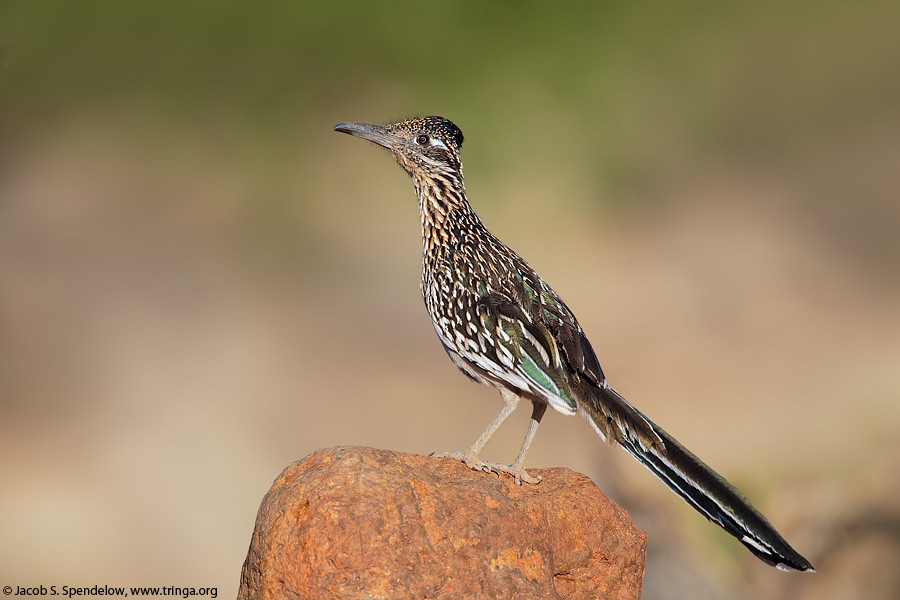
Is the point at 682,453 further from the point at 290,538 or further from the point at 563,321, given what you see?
the point at 290,538

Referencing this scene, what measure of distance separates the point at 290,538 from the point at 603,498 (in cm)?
188

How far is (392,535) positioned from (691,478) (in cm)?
176

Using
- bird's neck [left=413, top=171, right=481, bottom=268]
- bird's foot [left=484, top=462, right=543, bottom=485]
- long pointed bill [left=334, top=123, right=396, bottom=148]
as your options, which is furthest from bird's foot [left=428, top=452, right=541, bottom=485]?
long pointed bill [left=334, top=123, right=396, bottom=148]

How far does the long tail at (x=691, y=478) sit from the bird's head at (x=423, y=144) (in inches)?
79.4

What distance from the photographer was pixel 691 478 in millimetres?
4930

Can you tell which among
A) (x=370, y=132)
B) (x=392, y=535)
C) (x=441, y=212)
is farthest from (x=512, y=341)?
(x=370, y=132)

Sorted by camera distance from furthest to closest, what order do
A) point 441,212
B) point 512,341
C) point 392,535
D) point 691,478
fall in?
point 441,212, point 512,341, point 691,478, point 392,535

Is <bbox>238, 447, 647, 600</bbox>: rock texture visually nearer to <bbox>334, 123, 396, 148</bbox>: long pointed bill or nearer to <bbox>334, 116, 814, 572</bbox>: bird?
<bbox>334, 116, 814, 572</bbox>: bird

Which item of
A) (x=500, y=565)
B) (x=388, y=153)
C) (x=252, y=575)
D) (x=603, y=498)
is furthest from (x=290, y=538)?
(x=388, y=153)

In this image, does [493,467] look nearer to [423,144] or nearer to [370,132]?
[423,144]

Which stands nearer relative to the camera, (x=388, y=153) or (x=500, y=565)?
(x=500, y=565)

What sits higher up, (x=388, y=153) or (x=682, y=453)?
(x=388, y=153)

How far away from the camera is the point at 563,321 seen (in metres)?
5.52

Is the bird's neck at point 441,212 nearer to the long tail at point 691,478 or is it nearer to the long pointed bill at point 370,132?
the long pointed bill at point 370,132
